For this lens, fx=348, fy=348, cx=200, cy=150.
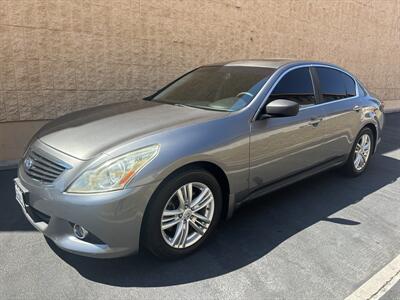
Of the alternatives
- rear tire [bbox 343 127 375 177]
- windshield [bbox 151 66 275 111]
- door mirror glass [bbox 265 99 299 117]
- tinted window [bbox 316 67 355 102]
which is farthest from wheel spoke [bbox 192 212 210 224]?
rear tire [bbox 343 127 375 177]

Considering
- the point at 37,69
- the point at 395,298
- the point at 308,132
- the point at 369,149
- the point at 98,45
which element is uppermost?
the point at 98,45

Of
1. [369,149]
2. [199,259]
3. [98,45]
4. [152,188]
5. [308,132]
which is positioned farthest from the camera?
[98,45]

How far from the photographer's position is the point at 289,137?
11.1 feet

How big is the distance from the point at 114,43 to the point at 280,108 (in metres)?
3.59

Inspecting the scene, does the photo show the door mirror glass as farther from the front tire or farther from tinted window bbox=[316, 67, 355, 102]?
tinted window bbox=[316, 67, 355, 102]

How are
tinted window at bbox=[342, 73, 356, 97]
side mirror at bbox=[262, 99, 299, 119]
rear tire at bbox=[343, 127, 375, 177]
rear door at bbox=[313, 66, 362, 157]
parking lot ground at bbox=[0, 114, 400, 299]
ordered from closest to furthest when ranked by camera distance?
parking lot ground at bbox=[0, 114, 400, 299]
side mirror at bbox=[262, 99, 299, 119]
rear door at bbox=[313, 66, 362, 157]
tinted window at bbox=[342, 73, 356, 97]
rear tire at bbox=[343, 127, 375, 177]

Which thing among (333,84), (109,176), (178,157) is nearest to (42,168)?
(109,176)

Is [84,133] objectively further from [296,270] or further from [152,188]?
[296,270]

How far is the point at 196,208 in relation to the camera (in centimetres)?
279

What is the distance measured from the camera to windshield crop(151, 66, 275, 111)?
3.24 m

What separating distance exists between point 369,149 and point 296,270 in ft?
9.86

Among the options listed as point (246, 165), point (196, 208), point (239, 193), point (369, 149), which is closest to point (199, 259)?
point (196, 208)

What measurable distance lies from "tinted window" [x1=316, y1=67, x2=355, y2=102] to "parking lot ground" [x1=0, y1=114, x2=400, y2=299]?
4.11 feet

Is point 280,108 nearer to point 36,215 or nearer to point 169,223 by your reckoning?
point 169,223
